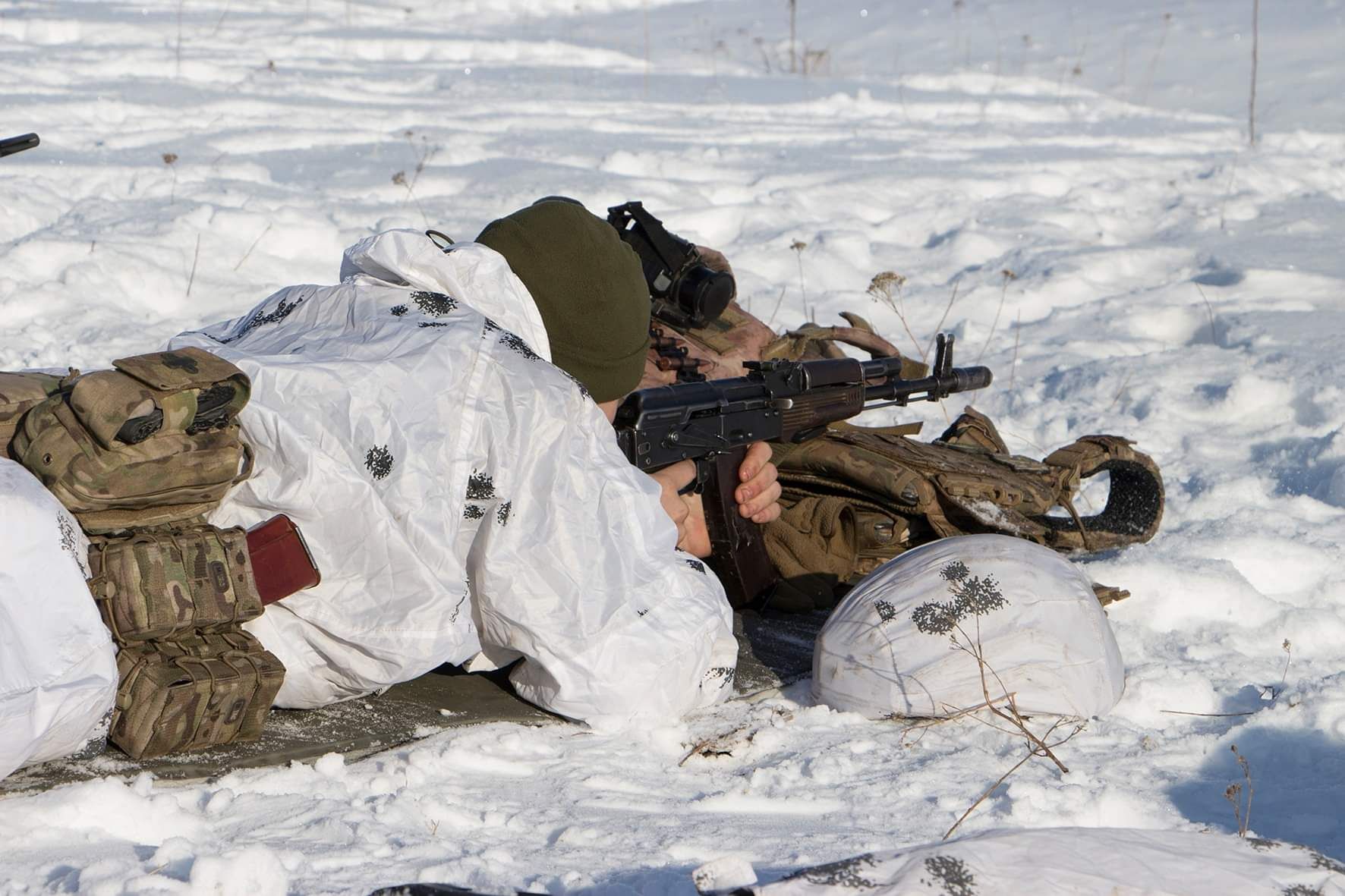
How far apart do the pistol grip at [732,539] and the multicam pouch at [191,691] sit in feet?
3.82

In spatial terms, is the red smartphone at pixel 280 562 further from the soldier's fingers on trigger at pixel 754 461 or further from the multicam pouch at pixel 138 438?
the soldier's fingers on trigger at pixel 754 461

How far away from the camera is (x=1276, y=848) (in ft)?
5.06

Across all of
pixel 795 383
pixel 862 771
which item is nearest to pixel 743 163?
pixel 795 383

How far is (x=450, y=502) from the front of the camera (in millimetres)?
2227

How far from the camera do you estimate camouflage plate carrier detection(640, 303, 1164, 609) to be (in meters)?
3.26

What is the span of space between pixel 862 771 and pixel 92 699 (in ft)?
4.11

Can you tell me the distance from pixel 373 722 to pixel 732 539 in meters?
1.01

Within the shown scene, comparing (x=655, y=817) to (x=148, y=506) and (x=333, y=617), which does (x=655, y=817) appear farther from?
(x=148, y=506)

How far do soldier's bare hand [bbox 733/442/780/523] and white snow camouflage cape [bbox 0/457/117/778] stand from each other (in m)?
1.53

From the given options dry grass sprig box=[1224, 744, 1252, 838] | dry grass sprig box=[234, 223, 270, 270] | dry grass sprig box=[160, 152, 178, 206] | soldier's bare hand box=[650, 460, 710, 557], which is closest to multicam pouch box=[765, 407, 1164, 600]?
soldier's bare hand box=[650, 460, 710, 557]

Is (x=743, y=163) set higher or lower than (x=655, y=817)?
higher

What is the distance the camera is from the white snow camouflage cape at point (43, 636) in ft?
5.84

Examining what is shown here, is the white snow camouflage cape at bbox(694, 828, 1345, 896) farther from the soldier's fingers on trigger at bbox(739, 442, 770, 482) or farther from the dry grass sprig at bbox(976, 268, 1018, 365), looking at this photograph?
the dry grass sprig at bbox(976, 268, 1018, 365)

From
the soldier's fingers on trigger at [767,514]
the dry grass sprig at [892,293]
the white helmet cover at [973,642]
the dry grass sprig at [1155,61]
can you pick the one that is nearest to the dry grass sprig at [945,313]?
Answer: the dry grass sprig at [892,293]
